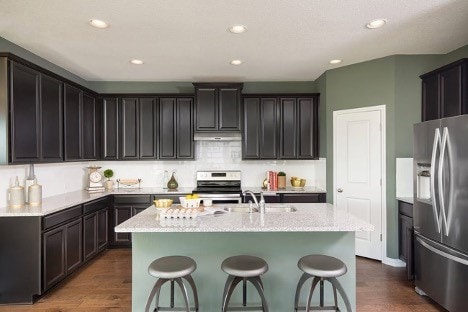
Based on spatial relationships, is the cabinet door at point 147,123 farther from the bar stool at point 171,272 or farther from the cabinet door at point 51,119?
the bar stool at point 171,272

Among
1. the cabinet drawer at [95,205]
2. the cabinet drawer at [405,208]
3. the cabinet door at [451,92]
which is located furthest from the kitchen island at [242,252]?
the cabinet door at [451,92]

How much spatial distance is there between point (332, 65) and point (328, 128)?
92 cm

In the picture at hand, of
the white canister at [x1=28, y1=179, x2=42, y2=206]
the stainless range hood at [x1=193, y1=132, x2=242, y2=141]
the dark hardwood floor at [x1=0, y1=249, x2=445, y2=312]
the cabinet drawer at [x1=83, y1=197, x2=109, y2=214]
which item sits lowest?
the dark hardwood floor at [x1=0, y1=249, x2=445, y2=312]

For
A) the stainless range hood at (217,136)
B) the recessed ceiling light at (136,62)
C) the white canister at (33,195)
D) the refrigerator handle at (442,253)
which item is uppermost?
the recessed ceiling light at (136,62)

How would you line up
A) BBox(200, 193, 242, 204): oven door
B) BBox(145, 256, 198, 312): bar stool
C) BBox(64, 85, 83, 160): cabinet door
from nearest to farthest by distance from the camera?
BBox(145, 256, 198, 312): bar stool, BBox(64, 85, 83, 160): cabinet door, BBox(200, 193, 242, 204): oven door

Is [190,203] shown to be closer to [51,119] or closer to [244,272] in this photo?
[244,272]

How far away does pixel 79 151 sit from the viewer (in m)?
4.09

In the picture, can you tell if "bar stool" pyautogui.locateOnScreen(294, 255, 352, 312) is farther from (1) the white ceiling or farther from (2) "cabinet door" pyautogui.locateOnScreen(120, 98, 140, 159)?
(2) "cabinet door" pyautogui.locateOnScreen(120, 98, 140, 159)

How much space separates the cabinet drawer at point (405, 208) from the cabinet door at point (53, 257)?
3.96 meters

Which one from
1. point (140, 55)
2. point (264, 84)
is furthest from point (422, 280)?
point (140, 55)

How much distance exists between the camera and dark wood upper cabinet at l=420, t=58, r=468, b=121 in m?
2.97

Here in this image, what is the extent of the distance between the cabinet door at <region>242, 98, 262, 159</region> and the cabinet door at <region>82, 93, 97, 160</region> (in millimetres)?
2364

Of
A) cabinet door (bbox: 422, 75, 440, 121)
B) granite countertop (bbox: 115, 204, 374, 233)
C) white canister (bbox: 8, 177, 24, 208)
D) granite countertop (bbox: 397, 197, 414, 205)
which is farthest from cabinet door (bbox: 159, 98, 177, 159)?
cabinet door (bbox: 422, 75, 440, 121)

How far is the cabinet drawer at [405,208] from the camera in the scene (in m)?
3.41
